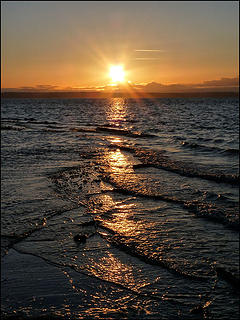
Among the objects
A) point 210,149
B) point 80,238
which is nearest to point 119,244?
point 80,238

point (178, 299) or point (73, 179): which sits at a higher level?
point (73, 179)

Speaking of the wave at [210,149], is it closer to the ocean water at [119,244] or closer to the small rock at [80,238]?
the ocean water at [119,244]

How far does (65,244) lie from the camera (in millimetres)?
6617

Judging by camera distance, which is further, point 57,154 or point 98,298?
point 57,154

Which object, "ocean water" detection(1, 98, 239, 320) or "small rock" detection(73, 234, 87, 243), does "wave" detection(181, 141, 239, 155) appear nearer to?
"ocean water" detection(1, 98, 239, 320)

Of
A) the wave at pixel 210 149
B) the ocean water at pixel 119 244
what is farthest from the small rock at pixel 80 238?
the wave at pixel 210 149

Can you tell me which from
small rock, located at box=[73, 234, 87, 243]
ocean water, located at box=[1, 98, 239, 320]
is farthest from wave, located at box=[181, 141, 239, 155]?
small rock, located at box=[73, 234, 87, 243]

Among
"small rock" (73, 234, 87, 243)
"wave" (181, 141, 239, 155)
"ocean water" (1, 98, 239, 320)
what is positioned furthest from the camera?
"wave" (181, 141, 239, 155)

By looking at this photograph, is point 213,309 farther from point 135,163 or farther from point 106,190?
point 135,163

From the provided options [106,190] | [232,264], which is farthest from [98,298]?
[106,190]

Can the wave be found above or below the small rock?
above

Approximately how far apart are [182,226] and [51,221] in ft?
9.87

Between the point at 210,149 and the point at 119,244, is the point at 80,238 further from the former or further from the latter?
the point at 210,149

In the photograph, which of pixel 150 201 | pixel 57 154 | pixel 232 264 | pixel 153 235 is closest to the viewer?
pixel 232 264
